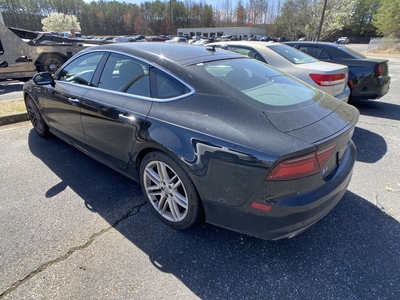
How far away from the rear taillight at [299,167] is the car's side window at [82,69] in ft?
7.81

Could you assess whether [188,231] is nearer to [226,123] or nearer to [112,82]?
[226,123]

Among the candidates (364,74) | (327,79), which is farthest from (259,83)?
(364,74)

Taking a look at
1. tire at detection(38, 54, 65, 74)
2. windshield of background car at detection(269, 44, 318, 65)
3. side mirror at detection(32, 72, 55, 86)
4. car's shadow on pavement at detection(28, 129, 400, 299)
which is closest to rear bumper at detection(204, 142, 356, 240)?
car's shadow on pavement at detection(28, 129, 400, 299)

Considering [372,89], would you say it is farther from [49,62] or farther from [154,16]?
[154,16]

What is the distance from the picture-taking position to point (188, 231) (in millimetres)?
2309

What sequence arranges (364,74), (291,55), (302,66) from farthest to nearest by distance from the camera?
(364,74) → (291,55) → (302,66)

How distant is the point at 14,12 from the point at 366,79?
9750 centimetres

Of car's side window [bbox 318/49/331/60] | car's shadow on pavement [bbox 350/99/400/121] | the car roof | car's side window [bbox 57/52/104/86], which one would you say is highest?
the car roof

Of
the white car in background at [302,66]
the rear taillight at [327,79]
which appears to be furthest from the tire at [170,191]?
the rear taillight at [327,79]

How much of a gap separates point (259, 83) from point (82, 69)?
2.22 metres

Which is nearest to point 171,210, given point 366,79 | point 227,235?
point 227,235

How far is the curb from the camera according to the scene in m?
4.92

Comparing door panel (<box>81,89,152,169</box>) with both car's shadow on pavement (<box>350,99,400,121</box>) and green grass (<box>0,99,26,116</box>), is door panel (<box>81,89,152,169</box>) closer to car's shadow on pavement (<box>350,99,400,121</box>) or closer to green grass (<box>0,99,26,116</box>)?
green grass (<box>0,99,26,116</box>)

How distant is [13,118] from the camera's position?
505cm
